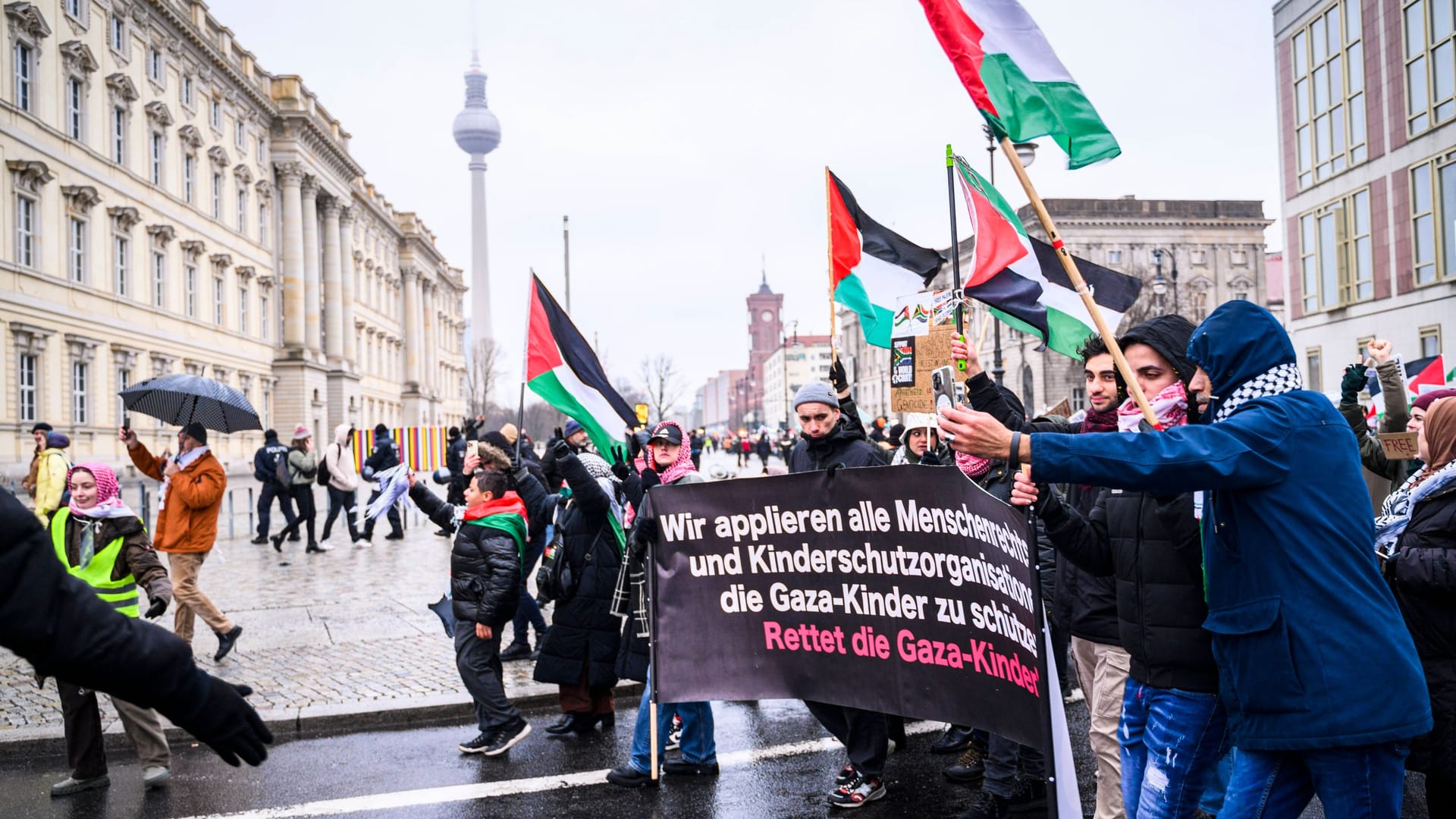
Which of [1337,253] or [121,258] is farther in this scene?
[121,258]

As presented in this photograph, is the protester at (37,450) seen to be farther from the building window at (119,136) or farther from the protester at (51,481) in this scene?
the building window at (119,136)

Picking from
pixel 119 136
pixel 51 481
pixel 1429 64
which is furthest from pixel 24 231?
pixel 1429 64

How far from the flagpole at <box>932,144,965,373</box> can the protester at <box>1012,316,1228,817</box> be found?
0.95 metres

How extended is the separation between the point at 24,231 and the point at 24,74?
4702 millimetres

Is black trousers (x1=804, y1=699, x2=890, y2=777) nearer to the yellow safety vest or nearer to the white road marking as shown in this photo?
the white road marking

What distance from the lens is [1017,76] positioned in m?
4.24

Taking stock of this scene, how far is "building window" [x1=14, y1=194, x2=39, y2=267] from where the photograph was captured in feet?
107

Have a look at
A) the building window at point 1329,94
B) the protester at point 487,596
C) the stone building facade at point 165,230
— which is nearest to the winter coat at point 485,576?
the protester at point 487,596

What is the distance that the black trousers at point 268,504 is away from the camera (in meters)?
18.1

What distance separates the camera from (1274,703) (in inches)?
114

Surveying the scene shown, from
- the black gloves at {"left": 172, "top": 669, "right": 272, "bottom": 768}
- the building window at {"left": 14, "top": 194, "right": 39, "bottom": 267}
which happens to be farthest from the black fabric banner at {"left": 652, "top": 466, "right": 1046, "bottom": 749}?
the building window at {"left": 14, "top": 194, "right": 39, "bottom": 267}

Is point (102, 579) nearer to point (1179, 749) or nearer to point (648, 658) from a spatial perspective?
point (648, 658)

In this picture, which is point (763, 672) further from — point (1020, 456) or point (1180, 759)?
point (1020, 456)

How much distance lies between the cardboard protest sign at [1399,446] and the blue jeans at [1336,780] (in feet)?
14.6
